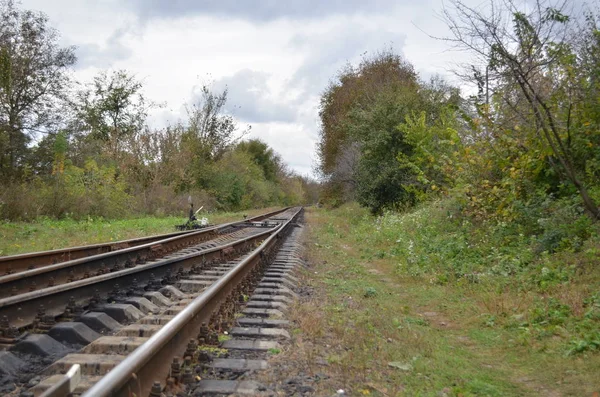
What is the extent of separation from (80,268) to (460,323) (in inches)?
215

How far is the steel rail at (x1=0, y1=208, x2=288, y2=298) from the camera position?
634cm

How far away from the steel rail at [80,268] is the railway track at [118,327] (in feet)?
0.44

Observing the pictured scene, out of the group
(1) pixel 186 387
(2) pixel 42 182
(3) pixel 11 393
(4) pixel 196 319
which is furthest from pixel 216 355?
(2) pixel 42 182

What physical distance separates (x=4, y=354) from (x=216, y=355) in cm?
157

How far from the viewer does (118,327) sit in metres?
5.08

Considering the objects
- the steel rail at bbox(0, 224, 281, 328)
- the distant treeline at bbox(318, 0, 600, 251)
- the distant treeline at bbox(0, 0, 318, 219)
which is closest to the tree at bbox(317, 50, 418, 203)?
the distant treeline at bbox(0, 0, 318, 219)

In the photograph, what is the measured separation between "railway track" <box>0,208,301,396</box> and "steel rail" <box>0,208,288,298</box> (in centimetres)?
13

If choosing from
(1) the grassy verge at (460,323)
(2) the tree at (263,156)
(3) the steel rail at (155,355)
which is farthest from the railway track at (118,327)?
(2) the tree at (263,156)

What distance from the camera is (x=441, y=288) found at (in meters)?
8.84

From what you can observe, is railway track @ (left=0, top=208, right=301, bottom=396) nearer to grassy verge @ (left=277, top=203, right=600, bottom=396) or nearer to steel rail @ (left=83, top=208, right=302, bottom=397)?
steel rail @ (left=83, top=208, right=302, bottom=397)

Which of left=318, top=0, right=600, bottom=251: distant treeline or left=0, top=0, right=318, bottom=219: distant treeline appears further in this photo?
left=0, top=0, right=318, bottom=219: distant treeline

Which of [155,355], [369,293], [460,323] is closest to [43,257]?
[369,293]

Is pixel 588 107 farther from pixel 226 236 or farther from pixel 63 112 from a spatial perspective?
pixel 63 112

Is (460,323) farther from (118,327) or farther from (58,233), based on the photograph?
(58,233)
